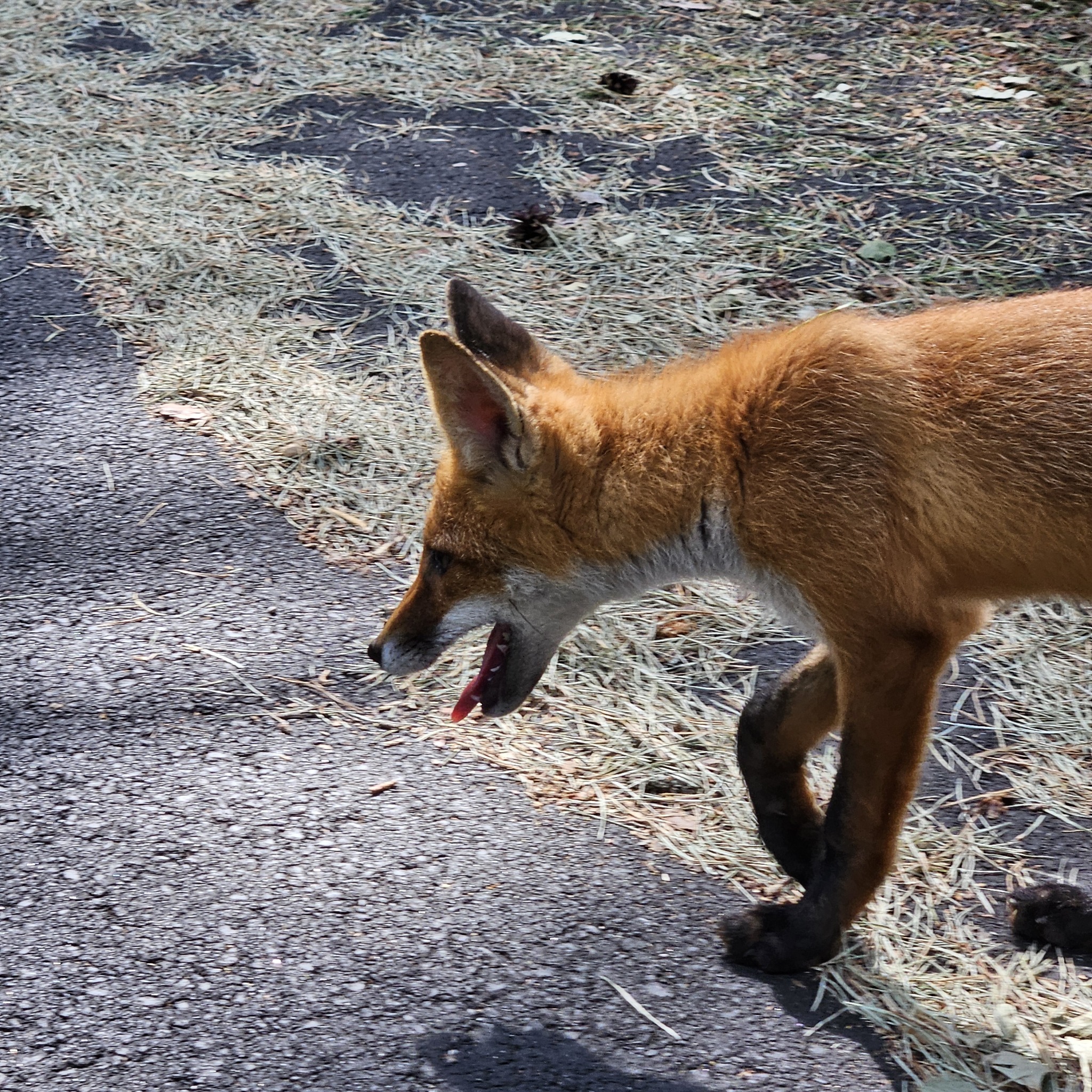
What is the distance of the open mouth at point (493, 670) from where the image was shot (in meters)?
3.74

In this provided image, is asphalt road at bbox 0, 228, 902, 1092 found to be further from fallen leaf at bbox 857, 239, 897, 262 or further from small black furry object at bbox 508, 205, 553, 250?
fallen leaf at bbox 857, 239, 897, 262

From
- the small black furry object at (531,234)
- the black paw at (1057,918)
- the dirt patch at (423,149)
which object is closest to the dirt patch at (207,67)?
the dirt patch at (423,149)

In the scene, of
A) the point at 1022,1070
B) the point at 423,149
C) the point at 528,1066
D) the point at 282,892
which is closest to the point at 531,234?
the point at 423,149

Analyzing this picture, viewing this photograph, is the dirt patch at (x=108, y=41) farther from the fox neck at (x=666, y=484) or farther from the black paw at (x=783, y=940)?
the black paw at (x=783, y=940)

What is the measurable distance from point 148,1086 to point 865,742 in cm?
189

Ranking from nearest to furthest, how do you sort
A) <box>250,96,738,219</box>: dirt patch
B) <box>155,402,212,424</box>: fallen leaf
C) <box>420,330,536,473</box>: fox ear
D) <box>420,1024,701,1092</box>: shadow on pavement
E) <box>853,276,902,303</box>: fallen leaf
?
<box>420,1024,701,1092</box>: shadow on pavement → <box>420,330,536,473</box>: fox ear → <box>155,402,212,424</box>: fallen leaf → <box>853,276,902,303</box>: fallen leaf → <box>250,96,738,219</box>: dirt patch

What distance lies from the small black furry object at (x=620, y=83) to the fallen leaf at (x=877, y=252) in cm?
243

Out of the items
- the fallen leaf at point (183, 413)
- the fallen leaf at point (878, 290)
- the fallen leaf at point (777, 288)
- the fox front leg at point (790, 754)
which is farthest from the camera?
the fallen leaf at point (777, 288)

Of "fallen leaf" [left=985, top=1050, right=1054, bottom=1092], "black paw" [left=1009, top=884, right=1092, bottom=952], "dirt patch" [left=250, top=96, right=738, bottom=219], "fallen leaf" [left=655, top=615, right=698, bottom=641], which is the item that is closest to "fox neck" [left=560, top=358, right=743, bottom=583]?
"fallen leaf" [left=655, top=615, right=698, bottom=641]

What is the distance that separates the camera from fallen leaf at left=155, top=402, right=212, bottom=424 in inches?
224

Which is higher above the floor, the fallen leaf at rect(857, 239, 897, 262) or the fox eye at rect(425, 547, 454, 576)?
the fallen leaf at rect(857, 239, 897, 262)

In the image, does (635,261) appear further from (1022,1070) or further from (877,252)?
(1022,1070)

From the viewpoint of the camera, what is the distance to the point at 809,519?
317 cm

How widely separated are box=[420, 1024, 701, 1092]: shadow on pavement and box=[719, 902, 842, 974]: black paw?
17.6 inches
